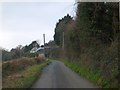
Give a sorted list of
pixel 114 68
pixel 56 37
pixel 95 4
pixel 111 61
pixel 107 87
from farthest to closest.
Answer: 1. pixel 56 37
2. pixel 95 4
3. pixel 111 61
4. pixel 114 68
5. pixel 107 87

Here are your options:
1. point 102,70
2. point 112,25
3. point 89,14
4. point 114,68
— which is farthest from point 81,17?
point 114,68

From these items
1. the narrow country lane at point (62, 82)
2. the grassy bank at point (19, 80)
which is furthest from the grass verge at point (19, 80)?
the narrow country lane at point (62, 82)

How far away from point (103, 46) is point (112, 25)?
5.74 feet

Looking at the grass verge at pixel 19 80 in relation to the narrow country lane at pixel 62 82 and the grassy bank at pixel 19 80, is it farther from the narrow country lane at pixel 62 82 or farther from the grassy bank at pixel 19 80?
the narrow country lane at pixel 62 82

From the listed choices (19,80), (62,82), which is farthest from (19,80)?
(62,82)

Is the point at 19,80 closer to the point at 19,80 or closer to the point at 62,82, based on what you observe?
the point at 19,80

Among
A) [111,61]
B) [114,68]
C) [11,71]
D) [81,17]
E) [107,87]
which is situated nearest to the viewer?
[107,87]

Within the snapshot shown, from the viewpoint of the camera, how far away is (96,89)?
15406 mm

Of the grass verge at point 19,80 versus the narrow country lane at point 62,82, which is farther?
the grass verge at point 19,80

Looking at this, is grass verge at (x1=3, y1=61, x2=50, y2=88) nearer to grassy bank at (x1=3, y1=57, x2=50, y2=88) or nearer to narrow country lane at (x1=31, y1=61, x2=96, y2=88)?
grassy bank at (x1=3, y1=57, x2=50, y2=88)

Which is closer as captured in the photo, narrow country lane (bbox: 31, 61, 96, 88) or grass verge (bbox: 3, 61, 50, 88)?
narrow country lane (bbox: 31, 61, 96, 88)

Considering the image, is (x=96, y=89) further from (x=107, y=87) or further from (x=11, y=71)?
(x=11, y=71)

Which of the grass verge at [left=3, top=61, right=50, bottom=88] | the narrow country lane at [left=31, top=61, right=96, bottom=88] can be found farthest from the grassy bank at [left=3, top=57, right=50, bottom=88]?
the narrow country lane at [left=31, top=61, right=96, bottom=88]

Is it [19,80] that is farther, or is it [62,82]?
[19,80]
